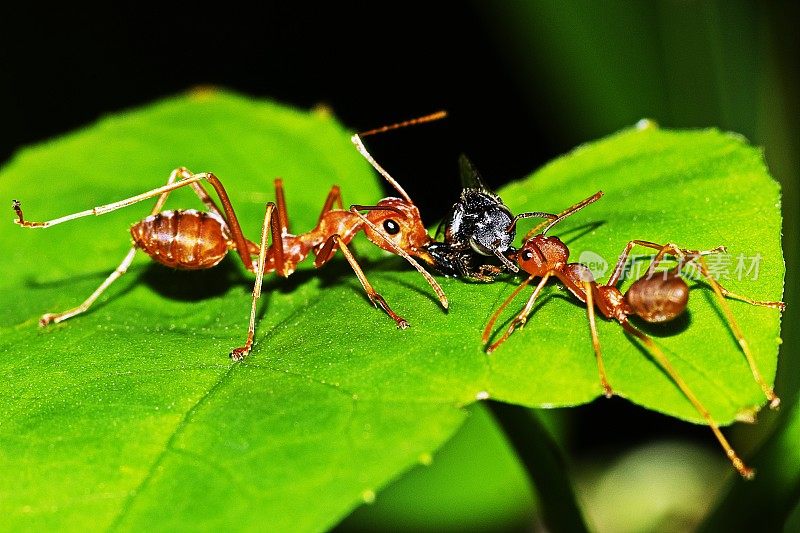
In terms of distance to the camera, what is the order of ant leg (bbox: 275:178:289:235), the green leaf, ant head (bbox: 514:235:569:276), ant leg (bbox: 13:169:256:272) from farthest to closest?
ant leg (bbox: 275:178:289:235), ant leg (bbox: 13:169:256:272), ant head (bbox: 514:235:569:276), the green leaf

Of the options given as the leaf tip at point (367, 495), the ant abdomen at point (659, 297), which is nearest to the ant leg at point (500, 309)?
the ant abdomen at point (659, 297)

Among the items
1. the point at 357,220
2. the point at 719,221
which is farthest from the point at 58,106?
the point at 719,221

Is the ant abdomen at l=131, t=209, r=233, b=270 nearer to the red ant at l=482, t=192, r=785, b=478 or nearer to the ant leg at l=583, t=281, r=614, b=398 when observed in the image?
the red ant at l=482, t=192, r=785, b=478

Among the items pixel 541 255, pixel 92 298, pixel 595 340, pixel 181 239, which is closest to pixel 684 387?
pixel 595 340

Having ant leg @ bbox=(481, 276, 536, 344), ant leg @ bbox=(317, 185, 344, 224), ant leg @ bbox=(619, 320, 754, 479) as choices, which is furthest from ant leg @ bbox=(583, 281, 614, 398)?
ant leg @ bbox=(317, 185, 344, 224)

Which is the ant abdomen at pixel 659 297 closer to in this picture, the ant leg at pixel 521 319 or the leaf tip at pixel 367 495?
the ant leg at pixel 521 319
